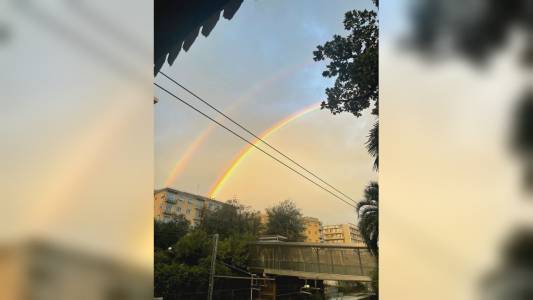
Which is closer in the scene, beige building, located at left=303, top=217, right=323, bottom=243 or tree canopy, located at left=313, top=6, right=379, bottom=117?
tree canopy, located at left=313, top=6, right=379, bottom=117

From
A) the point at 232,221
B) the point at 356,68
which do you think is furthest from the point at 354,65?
the point at 232,221

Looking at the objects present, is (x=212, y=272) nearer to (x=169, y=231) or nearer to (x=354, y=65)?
(x=169, y=231)

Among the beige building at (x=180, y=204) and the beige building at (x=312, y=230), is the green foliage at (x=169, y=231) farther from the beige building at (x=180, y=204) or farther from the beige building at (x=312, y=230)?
the beige building at (x=312, y=230)

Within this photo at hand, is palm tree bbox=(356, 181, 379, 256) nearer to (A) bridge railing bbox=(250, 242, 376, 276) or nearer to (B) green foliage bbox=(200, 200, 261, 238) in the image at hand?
(A) bridge railing bbox=(250, 242, 376, 276)

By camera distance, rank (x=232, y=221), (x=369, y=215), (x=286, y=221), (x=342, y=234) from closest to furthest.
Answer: (x=369, y=215) → (x=342, y=234) → (x=286, y=221) → (x=232, y=221)

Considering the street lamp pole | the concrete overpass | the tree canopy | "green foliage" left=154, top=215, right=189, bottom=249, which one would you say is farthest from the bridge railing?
the tree canopy

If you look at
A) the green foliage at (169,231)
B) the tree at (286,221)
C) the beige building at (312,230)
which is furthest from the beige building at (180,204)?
the beige building at (312,230)
